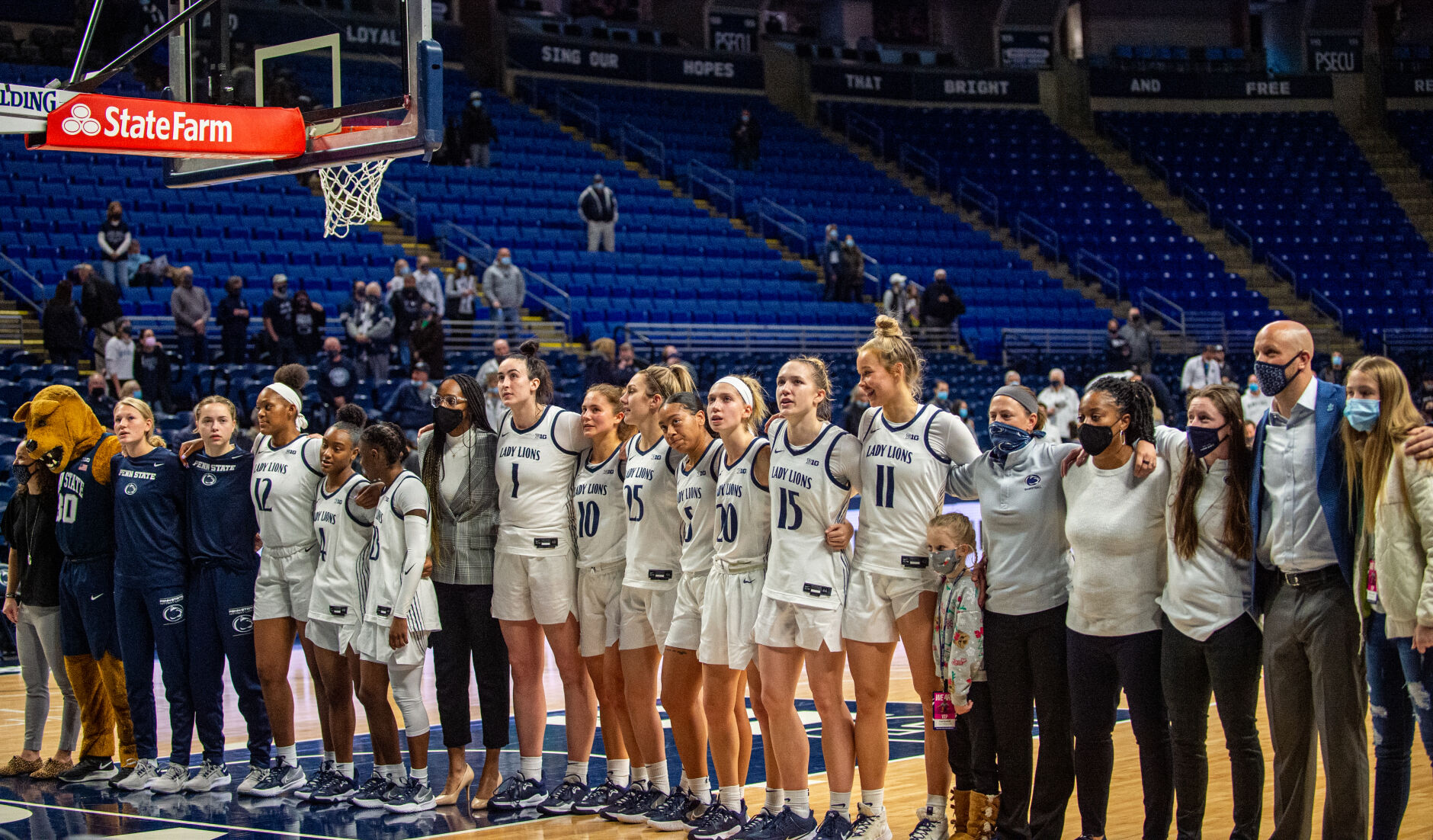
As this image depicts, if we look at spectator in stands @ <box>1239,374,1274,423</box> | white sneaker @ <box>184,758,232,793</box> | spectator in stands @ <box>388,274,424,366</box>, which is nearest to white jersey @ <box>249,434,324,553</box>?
white sneaker @ <box>184,758,232,793</box>

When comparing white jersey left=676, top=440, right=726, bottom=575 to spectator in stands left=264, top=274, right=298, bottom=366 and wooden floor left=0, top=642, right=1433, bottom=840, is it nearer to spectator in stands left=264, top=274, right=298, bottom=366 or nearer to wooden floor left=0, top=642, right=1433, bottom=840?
wooden floor left=0, top=642, right=1433, bottom=840

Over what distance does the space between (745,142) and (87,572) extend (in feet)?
60.2

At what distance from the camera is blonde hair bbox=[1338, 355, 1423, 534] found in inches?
176

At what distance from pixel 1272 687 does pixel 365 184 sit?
5.31 metres

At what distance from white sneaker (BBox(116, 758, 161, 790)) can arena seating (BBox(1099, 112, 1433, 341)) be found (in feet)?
67.6

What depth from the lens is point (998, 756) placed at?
206 inches

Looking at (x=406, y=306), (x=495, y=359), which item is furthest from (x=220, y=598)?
(x=406, y=306)

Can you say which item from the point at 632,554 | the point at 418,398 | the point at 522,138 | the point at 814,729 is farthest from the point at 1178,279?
the point at 632,554

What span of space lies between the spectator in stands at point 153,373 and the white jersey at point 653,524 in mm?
8350

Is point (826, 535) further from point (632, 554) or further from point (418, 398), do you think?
point (418, 398)

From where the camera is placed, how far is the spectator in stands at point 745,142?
78.9ft

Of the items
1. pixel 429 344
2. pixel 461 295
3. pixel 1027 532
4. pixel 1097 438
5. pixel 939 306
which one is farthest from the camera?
pixel 939 306

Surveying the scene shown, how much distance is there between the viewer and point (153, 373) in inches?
514

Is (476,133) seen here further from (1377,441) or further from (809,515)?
(1377,441)
